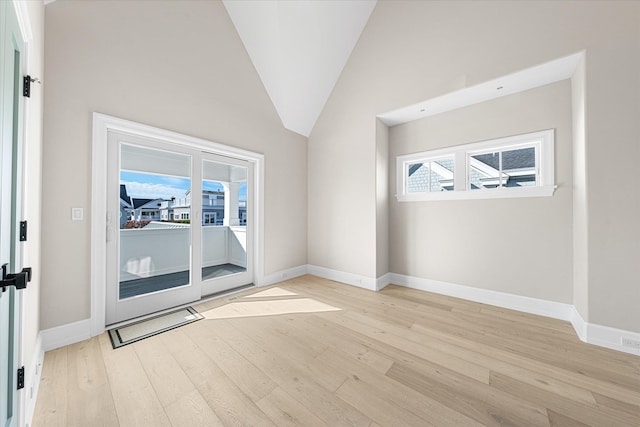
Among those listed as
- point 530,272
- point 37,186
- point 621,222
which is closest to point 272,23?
point 37,186

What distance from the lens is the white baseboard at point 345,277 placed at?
148 inches

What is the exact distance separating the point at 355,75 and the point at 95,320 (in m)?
4.56

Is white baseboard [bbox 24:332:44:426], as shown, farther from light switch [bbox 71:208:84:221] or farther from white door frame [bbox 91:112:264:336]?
light switch [bbox 71:208:84:221]

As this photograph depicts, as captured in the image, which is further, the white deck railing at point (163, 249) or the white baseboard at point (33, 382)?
the white deck railing at point (163, 249)

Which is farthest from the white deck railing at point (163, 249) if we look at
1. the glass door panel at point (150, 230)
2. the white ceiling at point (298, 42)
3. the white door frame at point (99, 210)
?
the white ceiling at point (298, 42)

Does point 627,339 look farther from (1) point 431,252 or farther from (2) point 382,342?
(2) point 382,342

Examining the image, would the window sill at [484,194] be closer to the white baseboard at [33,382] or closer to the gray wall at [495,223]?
the gray wall at [495,223]

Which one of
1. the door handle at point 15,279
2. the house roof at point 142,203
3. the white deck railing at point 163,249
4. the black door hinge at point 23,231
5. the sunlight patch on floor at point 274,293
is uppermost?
the house roof at point 142,203

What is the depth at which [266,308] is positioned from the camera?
301cm

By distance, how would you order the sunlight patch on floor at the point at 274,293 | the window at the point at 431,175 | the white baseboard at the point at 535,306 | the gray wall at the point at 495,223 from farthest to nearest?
1. the window at the point at 431,175
2. the sunlight patch on floor at the point at 274,293
3. the gray wall at the point at 495,223
4. the white baseboard at the point at 535,306

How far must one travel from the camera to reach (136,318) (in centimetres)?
262

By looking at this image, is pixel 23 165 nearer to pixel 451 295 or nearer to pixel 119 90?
pixel 119 90

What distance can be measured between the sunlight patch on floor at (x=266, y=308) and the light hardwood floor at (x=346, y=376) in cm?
10

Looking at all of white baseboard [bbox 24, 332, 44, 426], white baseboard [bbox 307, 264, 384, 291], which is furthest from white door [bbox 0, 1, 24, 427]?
white baseboard [bbox 307, 264, 384, 291]
